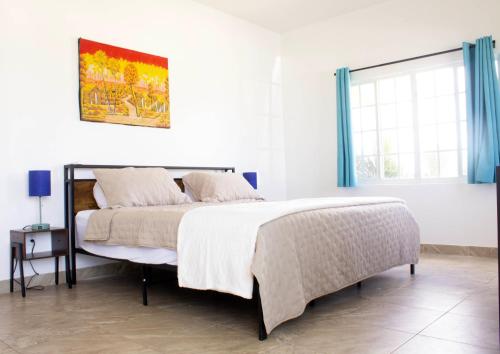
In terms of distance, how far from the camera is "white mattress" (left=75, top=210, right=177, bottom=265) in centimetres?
294

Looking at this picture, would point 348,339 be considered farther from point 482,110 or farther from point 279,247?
point 482,110

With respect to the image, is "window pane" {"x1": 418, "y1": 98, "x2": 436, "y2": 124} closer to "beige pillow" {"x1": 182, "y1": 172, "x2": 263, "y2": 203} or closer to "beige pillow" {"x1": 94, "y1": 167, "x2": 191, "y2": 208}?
"beige pillow" {"x1": 182, "y1": 172, "x2": 263, "y2": 203}

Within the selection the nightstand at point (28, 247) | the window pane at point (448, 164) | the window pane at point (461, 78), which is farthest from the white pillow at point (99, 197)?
the window pane at point (461, 78)

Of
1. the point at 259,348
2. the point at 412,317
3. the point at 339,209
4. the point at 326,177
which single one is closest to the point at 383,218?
the point at 339,209

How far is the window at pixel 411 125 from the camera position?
15.8 feet


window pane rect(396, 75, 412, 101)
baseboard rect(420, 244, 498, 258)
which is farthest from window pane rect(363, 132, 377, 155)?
baseboard rect(420, 244, 498, 258)

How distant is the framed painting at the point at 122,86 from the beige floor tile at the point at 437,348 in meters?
3.24

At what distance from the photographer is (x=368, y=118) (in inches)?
217

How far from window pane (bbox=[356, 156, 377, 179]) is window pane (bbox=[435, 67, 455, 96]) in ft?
3.56

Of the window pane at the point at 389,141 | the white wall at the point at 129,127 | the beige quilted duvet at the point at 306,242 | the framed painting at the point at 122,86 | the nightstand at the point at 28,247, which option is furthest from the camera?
the window pane at the point at 389,141

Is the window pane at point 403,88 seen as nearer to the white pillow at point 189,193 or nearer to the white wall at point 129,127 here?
the white wall at point 129,127

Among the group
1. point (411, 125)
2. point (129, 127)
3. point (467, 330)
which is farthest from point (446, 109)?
point (129, 127)

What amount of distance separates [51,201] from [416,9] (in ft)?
13.9

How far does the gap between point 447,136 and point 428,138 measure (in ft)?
0.68
